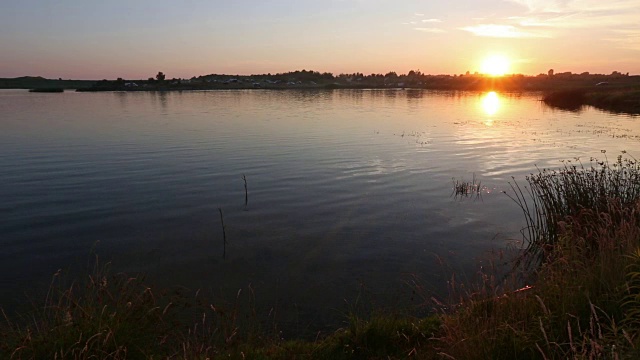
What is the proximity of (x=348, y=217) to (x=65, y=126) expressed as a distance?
126ft

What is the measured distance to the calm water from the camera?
11.8 metres

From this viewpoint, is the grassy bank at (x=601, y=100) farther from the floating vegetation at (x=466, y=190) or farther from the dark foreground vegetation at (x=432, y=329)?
the dark foreground vegetation at (x=432, y=329)

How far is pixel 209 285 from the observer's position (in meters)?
11.2

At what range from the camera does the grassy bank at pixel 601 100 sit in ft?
215

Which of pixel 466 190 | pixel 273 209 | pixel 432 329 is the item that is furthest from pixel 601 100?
pixel 432 329

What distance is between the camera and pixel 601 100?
247ft

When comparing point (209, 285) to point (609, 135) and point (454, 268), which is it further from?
point (609, 135)

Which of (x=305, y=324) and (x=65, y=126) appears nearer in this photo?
(x=305, y=324)

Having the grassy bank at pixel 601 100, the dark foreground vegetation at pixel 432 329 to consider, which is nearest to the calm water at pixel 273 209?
the dark foreground vegetation at pixel 432 329

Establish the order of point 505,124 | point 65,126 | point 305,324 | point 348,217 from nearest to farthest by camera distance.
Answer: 1. point 305,324
2. point 348,217
3. point 65,126
4. point 505,124

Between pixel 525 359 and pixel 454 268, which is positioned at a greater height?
pixel 525 359

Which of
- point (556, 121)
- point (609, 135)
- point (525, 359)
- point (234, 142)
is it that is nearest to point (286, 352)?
point (525, 359)

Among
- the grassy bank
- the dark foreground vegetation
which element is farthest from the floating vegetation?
the grassy bank

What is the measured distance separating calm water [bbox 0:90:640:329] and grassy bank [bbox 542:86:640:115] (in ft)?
115
